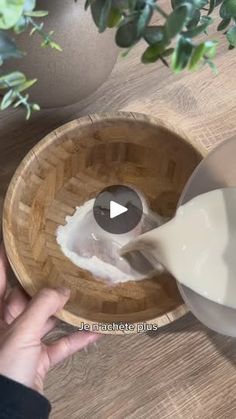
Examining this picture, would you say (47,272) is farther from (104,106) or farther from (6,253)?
(104,106)

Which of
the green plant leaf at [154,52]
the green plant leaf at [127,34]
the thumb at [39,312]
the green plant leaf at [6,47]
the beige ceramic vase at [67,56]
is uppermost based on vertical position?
the green plant leaf at [6,47]

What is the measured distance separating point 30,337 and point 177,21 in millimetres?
315

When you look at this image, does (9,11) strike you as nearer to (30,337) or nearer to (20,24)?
(20,24)

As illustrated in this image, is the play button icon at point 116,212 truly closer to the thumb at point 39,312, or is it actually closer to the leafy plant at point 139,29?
the thumb at point 39,312

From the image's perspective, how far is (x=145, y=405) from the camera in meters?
0.66

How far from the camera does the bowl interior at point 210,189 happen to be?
0.60 meters

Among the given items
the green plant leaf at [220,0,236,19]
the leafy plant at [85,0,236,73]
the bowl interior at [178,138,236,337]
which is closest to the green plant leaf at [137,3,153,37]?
the leafy plant at [85,0,236,73]

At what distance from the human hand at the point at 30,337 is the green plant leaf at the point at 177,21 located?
0.30 metres

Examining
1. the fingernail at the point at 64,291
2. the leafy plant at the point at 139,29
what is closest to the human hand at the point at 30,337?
the fingernail at the point at 64,291

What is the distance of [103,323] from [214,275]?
0.41 ft

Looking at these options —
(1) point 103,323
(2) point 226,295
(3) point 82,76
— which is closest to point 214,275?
(2) point 226,295

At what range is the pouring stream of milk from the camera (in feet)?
1.97

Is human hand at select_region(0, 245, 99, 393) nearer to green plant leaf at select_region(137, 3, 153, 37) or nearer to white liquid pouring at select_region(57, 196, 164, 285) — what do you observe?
white liquid pouring at select_region(57, 196, 164, 285)

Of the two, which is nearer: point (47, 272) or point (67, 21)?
point (67, 21)
